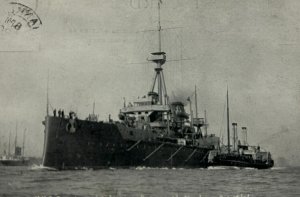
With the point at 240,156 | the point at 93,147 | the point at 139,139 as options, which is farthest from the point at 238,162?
the point at 93,147

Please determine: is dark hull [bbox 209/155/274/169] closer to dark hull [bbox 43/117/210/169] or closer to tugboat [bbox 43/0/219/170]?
tugboat [bbox 43/0/219/170]

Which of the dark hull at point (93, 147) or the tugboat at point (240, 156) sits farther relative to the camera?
the tugboat at point (240, 156)

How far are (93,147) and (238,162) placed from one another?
21455mm

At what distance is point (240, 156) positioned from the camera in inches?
1775

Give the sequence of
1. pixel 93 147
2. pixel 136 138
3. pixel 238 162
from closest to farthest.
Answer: pixel 93 147
pixel 136 138
pixel 238 162

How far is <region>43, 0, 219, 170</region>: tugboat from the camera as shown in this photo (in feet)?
84.6

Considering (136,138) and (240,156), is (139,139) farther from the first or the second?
(240,156)

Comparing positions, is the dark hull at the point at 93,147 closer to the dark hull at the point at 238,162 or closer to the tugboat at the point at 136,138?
the tugboat at the point at 136,138

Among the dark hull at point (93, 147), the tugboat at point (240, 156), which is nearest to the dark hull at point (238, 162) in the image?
the tugboat at point (240, 156)

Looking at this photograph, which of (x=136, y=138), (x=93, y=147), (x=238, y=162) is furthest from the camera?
(x=238, y=162)

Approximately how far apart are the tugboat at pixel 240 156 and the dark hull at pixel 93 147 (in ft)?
37.5

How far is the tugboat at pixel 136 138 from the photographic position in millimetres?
25797

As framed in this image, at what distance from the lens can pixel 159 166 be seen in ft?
109

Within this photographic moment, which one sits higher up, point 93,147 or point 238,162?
point 93,147
